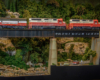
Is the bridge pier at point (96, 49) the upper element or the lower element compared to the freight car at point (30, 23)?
lower

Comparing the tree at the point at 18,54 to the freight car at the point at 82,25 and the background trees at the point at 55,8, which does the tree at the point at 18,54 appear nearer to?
the background trees at the point at 55,8

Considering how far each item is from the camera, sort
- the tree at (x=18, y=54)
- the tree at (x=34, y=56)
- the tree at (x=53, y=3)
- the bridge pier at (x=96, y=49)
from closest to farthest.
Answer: the bridge pier at (x=96, y=49), the tree at (x=34, y=56), the tree at (x=18, y=54), the tree at (x=53, y=3)

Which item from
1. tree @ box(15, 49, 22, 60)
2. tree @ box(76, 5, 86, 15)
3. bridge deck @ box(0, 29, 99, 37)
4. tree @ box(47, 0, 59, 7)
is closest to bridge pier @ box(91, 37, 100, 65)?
bridge deck @ box(0, 29, 99, 37)

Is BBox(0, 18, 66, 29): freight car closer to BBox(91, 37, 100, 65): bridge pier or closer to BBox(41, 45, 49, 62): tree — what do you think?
BBox(41, 45, 49, 62): tree

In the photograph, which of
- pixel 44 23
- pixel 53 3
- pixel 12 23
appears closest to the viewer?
pixel 12 23

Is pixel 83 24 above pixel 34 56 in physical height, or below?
above

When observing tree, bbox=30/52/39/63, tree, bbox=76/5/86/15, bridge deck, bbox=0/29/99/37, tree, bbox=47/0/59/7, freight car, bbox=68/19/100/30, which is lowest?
tree, bbox=30/52/39/63

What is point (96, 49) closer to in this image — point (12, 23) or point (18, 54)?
point (18, 54)

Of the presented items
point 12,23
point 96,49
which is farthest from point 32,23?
point 96,49

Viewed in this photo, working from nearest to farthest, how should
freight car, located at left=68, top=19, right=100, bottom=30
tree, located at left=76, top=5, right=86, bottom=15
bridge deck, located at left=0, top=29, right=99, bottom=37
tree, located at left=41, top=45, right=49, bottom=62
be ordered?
bridge deck, located at left=0, top=29, right=99, bottom=37 < freight car, located at left=68, top=19, right=100, bottom=30 < tree, located at left=41, top=45, right=49, bottom=62 < tree, located at left=76, top=5, right=86, bottom=15

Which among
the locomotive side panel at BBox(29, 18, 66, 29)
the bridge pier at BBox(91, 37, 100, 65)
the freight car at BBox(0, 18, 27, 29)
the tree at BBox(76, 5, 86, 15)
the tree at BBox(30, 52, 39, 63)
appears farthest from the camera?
the tree at BBox(76, 5, 86, 15)

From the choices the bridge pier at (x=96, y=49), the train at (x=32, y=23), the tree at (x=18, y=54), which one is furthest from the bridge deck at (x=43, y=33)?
the tree at (x=18, y=54)

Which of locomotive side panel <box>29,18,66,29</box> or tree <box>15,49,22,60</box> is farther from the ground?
locomotive side panel <box>29,18,66,29</box>
